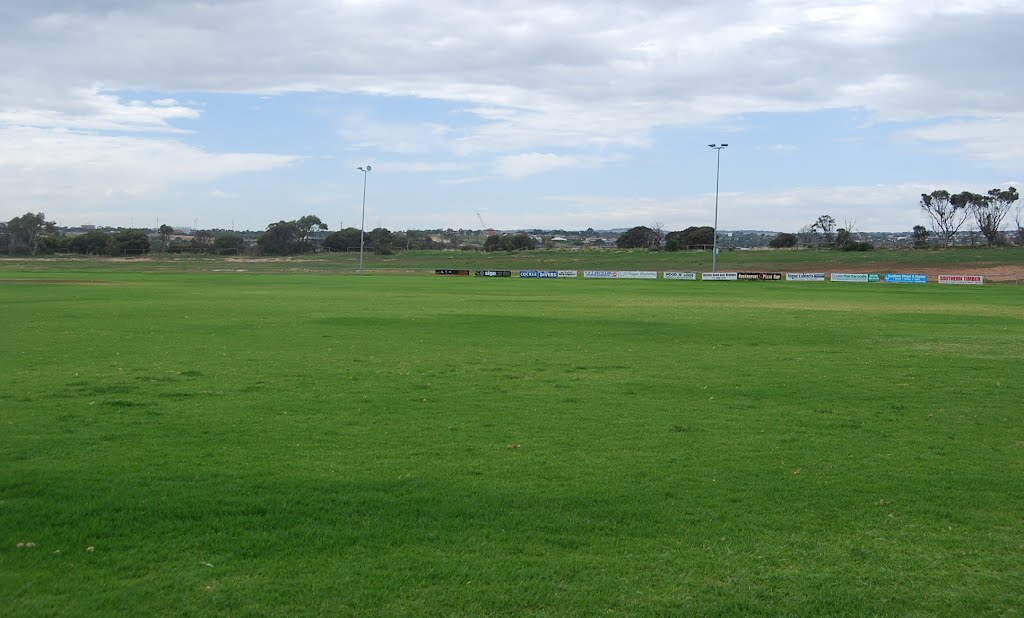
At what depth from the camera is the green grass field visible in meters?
6.28

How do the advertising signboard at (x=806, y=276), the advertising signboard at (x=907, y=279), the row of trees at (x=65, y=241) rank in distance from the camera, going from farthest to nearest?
the row of trees at (x=65, y=241) → the advertising signboard at (x=806, y=276) → the advertising signboard at (x=907, y=279)

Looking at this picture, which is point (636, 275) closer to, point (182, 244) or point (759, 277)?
point (759, 277)

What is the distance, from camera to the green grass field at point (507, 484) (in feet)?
20.6

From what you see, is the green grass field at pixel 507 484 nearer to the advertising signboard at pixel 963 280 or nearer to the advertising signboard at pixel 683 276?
the advertising signboard at pixel 963 280

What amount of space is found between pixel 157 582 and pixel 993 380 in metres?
15.6

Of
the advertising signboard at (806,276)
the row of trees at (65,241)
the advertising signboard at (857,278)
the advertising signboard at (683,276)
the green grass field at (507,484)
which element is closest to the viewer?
the green grass field at (507,484)

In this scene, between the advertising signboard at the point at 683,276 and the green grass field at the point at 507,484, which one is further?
the advertising signboard at the point at 683,276

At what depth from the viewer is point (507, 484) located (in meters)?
8.78

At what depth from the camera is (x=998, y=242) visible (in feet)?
447

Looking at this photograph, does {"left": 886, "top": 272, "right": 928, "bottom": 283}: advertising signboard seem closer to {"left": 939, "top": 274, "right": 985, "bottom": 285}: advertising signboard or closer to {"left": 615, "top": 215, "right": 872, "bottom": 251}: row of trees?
{"left": 939, "top": 274, "right": 985, "bottom": 285}: advertising signboard

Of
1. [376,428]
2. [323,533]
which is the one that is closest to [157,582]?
[323,533]

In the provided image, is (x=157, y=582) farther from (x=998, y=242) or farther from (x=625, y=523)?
(x=998, y=242)

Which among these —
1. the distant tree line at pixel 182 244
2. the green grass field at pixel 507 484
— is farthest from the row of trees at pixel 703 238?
the green grass field at pixel 507 484

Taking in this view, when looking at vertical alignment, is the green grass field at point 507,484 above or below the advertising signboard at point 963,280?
below
